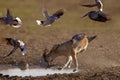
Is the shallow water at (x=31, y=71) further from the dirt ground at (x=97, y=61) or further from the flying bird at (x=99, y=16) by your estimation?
the flying bird at (x=99, y=16)

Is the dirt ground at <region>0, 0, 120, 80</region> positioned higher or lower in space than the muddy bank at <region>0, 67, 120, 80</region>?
higher

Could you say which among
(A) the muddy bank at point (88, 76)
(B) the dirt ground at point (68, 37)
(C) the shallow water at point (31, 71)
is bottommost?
(A) the muddy bank at point (88, 76)

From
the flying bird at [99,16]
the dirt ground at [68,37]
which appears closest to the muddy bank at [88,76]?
the dirt ground at [68,37]

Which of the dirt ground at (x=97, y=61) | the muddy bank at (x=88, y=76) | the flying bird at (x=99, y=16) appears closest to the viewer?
the flying bird at (x=99, y=16)

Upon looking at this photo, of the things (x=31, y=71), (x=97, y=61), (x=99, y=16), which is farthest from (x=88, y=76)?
(x=97, y=61)

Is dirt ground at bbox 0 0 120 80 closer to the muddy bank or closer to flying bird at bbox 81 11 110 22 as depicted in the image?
the muddy bank

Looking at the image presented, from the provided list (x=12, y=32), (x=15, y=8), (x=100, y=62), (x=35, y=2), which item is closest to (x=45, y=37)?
(x=12, y=32)

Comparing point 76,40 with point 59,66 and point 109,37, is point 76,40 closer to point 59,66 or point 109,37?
point 59,66

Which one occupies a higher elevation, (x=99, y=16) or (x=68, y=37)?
(x=99, y=16)

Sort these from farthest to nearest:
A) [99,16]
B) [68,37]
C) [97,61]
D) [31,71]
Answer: [68,37], [97,61], [31,71], [99,16]

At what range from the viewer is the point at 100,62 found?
17891mm

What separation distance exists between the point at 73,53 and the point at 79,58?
140 inches

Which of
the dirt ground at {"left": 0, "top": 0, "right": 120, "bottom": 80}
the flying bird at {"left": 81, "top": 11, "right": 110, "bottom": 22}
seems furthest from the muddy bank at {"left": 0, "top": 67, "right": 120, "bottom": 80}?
the flying bird at {"left": 81, "top": 11, "right": 110, "bottom": 22}

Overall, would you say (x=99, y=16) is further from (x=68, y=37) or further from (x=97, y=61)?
(x=68, y=37)
